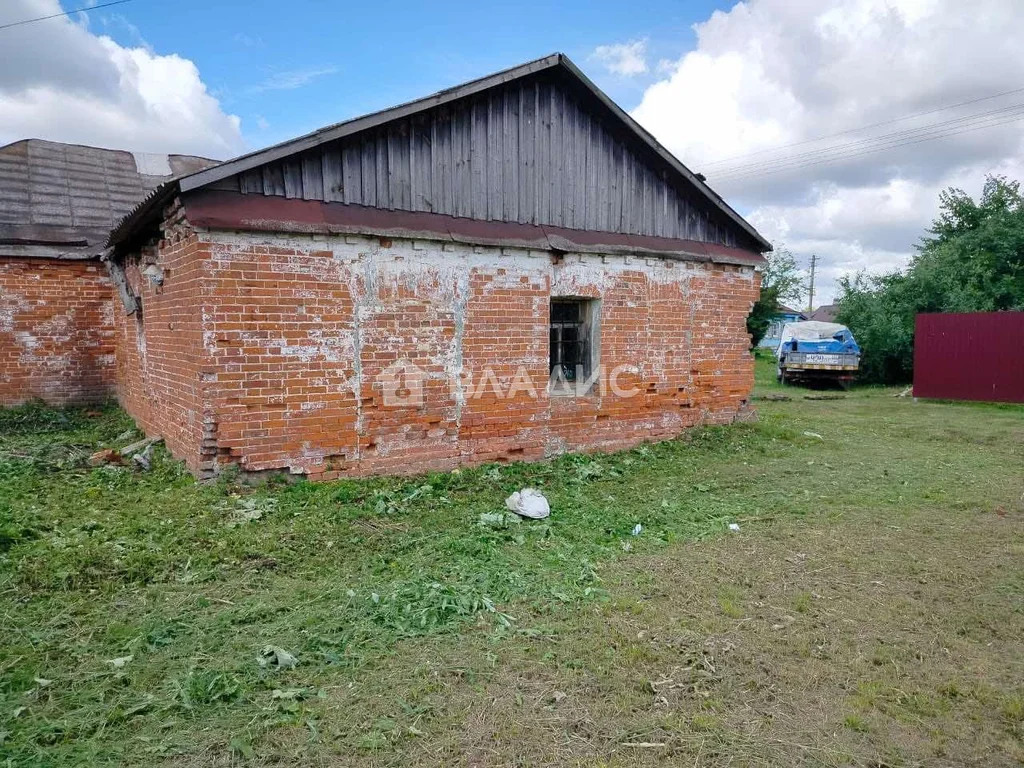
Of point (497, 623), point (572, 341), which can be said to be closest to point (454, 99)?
point (572, 341)

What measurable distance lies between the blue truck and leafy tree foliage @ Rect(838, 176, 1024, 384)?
1.09m

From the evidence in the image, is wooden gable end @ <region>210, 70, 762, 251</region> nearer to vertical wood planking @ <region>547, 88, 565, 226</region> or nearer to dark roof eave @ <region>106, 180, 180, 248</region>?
vertical wood planking @ <region>547, 88, 565, 226</region>

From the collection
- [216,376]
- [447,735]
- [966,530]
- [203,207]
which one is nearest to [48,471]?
[216,376]

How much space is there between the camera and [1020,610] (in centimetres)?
414

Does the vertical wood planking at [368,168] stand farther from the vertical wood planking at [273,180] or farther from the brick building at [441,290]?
the vertical wood planking at [273,180]

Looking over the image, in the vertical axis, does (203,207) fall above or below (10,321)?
above

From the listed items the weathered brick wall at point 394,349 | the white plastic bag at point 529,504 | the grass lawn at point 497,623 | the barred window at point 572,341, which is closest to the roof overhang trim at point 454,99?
the weathered brick wall at point 394,349

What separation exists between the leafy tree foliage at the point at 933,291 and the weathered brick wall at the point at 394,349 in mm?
13446

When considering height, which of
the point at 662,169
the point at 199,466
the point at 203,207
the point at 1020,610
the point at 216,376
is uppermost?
the point at 662,169

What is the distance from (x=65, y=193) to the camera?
36.2 ft

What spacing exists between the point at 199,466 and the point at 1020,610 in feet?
21.8

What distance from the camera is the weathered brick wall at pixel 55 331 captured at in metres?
9.85

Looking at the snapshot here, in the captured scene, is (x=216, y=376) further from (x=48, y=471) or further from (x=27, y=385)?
(x=27, y=385)

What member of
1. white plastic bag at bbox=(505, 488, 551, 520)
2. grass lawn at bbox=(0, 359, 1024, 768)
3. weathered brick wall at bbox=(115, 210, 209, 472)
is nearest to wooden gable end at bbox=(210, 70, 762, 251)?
weathered brick wall at bbox=(115, 210, 209, 472)
